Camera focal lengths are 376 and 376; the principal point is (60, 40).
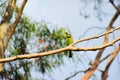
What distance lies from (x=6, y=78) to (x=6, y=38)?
385 mm

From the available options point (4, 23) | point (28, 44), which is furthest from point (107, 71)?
point (4, 23)

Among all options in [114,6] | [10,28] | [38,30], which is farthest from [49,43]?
[114,6]

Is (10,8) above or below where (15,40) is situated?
above

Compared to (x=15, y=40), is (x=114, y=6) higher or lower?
higher

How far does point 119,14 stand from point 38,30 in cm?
86

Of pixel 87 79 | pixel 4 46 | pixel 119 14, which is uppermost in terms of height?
pixel 119 14

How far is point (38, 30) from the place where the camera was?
156 inches

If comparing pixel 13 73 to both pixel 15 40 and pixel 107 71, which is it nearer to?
pixel 15 40

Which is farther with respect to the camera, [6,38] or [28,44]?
[28,44]

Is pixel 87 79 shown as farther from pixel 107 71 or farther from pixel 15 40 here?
pixel 15 40

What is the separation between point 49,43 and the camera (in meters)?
3.93

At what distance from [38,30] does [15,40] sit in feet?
1.01

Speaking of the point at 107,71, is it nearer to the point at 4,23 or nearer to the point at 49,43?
the point at 49,43

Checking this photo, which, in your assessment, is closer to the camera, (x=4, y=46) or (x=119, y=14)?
(x=4, y=46)
